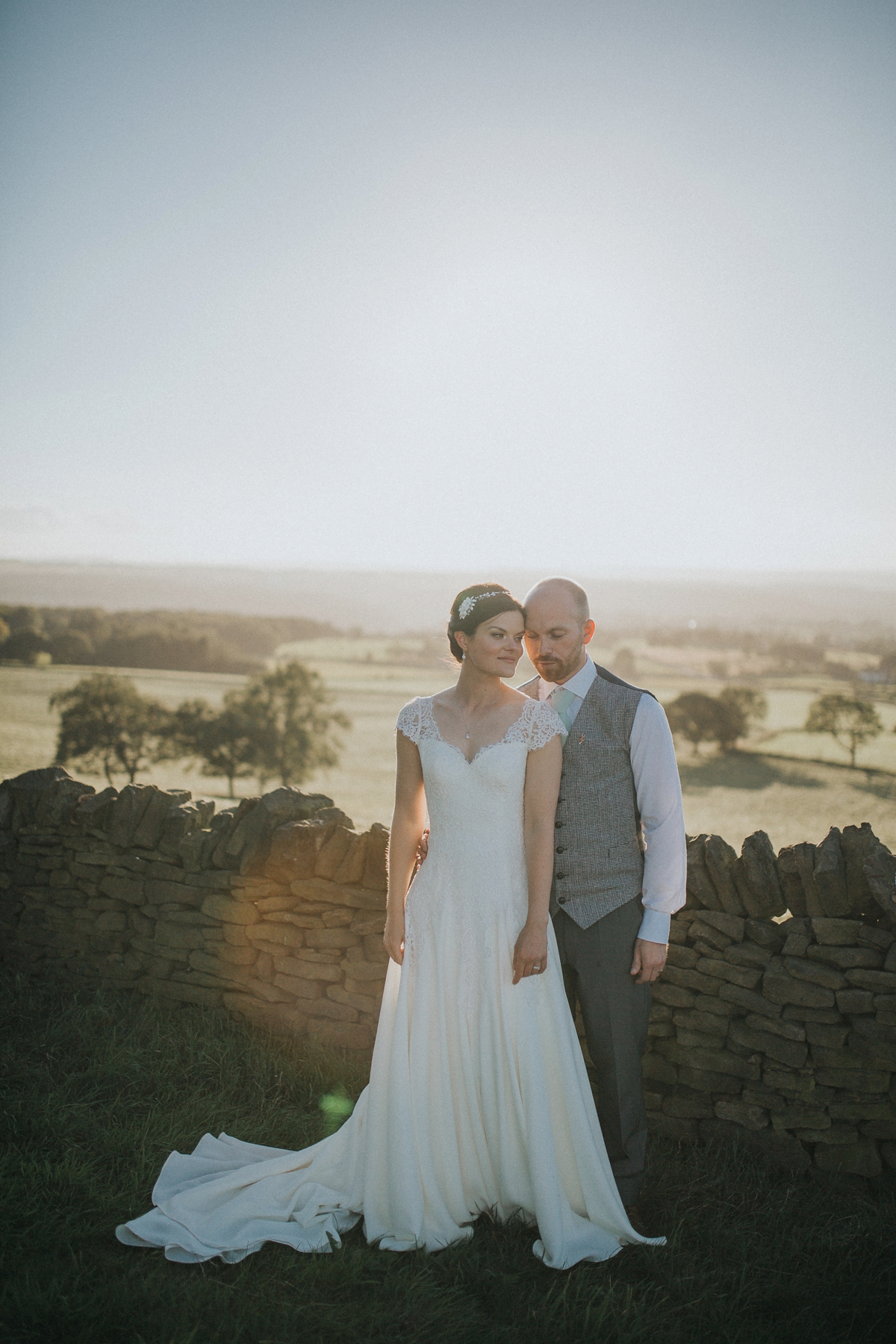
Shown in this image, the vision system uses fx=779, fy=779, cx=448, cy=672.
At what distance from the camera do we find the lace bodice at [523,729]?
312cm

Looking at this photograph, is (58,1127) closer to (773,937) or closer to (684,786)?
(773,937)

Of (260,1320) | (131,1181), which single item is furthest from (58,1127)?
(260,1320)

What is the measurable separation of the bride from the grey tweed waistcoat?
149 millimetres

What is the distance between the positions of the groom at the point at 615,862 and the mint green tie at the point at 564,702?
4cm

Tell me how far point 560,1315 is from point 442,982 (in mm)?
1160

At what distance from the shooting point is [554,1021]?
3.17 m

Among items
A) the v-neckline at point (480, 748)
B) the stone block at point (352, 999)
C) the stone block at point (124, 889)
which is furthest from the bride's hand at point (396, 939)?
the stone block at point (124, 889)

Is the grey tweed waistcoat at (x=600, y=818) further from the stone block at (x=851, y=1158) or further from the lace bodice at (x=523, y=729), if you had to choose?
the stone block at (x=851, y=1158)

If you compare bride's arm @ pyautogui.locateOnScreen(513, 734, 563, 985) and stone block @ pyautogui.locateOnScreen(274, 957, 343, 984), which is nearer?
bride's arm @ pyautogui.locateOnScreen(513, 734, 563, 985)

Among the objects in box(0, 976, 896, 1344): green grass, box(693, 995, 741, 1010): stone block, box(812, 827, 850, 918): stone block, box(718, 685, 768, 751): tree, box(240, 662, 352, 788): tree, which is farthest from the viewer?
box(240, 662, 352, 788): tree

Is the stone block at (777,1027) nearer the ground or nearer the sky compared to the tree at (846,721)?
nearer the sky

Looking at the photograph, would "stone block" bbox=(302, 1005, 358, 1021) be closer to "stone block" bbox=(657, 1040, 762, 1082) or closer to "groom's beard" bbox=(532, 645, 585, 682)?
"stone block" bbox=(657, 1040, 762, 1082)

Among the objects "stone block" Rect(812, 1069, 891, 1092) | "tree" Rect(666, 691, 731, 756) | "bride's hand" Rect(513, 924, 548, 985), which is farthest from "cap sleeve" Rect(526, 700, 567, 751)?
"tree" Rect(666, 691, 731, 756)

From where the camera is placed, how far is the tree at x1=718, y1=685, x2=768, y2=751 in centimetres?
2805
